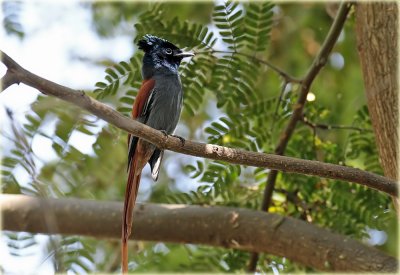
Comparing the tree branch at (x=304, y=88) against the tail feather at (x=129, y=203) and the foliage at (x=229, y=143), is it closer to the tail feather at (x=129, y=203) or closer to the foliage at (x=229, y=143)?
the foliage at (x=229, y=143)

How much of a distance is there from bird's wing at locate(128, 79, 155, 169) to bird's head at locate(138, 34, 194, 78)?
0.76 ft

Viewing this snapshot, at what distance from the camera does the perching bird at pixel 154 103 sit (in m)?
4.01

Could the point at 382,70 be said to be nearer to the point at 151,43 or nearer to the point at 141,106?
the point at 141,106

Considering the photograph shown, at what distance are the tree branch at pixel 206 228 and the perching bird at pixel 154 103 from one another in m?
0.32

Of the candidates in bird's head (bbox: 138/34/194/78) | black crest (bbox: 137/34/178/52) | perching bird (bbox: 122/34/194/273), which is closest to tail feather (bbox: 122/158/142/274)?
perching bird (bbox: 122/34/194/273)

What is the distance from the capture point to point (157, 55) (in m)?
4.52

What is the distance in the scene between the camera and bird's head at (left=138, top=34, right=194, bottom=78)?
4.49 m

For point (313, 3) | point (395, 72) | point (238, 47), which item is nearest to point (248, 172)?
point (238, 47)

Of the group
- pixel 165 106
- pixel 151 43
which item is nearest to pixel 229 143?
pixel 165 106

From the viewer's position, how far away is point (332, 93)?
551cm

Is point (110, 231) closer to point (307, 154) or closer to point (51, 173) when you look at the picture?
point (51, 173)

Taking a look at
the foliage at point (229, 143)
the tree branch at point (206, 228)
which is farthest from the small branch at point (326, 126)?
the tree branch at point (206, 228)

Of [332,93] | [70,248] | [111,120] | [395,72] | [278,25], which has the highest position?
[278,25]

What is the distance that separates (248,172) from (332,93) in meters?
1.14
